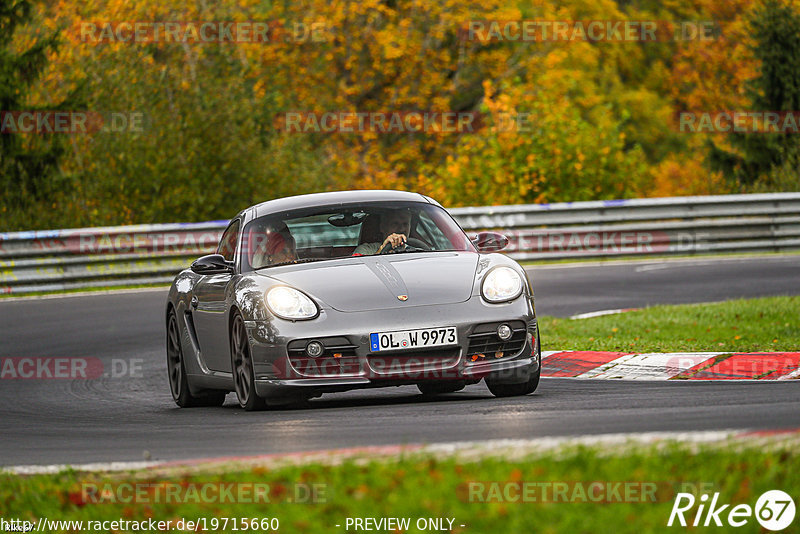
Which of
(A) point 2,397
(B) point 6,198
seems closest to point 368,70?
(B) point 6,198

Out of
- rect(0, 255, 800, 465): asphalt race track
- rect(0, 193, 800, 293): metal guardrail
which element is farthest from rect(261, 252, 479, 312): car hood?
rect(0, 193, 800, 293): metal guardrail

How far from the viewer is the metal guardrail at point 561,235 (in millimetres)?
22516

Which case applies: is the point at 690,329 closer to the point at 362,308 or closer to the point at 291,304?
the point at 362,308

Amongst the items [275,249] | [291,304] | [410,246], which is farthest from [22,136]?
[291,304]

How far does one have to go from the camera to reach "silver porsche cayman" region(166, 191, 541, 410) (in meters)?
9.08

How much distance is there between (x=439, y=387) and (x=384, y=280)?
1.14 m

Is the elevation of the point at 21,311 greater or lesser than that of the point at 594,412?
lesser

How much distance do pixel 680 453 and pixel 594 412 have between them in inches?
84.3

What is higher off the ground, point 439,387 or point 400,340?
point 400,340

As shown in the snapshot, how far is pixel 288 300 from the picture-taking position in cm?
927

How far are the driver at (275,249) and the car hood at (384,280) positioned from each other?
30 centimetres

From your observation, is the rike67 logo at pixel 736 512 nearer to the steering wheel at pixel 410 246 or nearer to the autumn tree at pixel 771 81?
the steering wheel at pixel 410 246

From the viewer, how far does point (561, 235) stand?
24500 mm

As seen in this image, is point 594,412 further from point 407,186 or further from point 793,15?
point 407,186
